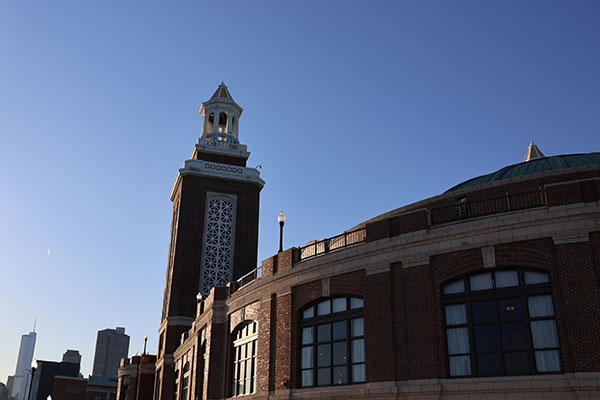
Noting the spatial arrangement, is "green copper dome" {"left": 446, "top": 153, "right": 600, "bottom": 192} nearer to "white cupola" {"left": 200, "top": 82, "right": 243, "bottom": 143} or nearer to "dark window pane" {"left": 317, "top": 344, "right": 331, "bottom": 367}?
"dark window pane" {"left": 317, "top": 344, "right": 331, "bottom": 367}

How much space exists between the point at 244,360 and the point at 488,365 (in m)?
14.1

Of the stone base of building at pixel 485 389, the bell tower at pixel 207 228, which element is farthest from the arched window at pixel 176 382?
the stone base of building at pixel 485 389

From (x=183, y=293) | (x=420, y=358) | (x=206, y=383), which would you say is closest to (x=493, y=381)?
(x=420, y=358)

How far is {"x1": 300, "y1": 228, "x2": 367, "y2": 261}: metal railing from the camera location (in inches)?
1114

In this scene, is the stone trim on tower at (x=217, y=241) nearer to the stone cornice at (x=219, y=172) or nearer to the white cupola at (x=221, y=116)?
the stone cornice at (x=219, y=172)

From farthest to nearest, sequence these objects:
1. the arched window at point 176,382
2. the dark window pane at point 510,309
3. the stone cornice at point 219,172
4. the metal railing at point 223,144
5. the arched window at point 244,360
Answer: the metal railing at point 223,144 → the stone cornice at point 219,172 → the arched window at point 176,382 → the arched window at point 244,360 → the dark window pane at point 510,309

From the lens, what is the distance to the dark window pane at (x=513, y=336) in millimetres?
20516

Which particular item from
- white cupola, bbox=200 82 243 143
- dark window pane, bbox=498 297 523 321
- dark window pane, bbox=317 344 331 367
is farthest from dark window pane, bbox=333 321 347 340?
white cupola, bbox=200 82 243 143

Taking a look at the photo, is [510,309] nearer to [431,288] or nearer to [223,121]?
[431,288]

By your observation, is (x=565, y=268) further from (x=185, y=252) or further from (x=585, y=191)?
(x=185, y=252)

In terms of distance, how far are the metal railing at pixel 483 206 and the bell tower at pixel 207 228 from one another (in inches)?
1264

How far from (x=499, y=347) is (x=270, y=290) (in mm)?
12256

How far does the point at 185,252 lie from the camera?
57469 millimetres

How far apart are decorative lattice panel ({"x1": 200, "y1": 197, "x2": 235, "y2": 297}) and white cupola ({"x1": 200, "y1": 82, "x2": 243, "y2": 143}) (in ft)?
26.6
